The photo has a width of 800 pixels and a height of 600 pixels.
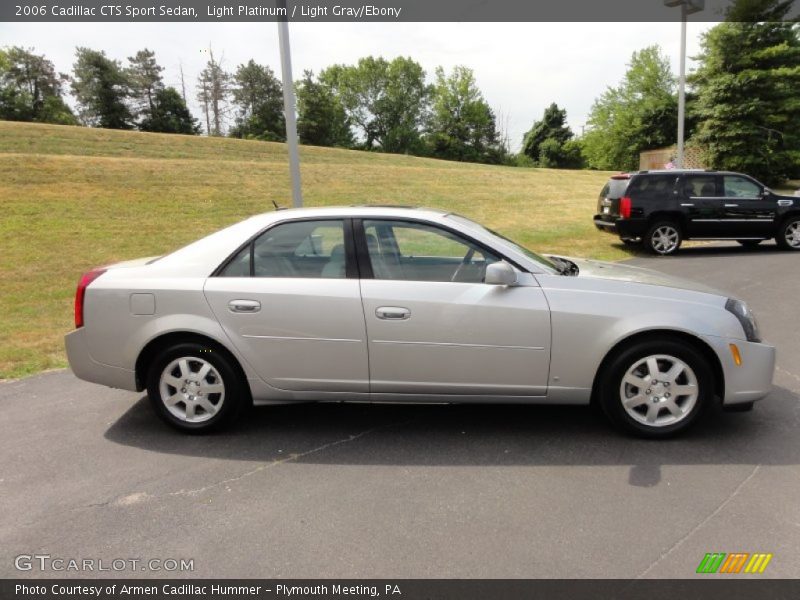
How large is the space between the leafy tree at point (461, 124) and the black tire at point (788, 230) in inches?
2674

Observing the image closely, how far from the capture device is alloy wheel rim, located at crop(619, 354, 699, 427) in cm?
365

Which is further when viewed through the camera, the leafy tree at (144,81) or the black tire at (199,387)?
the leafy tree at (144,81)

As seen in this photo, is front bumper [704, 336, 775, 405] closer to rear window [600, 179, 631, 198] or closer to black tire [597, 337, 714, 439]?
black tire [597, 337, 714, 439]

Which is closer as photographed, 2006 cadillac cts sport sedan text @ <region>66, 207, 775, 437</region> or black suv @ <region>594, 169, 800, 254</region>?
2006 cadillac cts sport sedan text @ <region>66, 207, 775, 437</region>

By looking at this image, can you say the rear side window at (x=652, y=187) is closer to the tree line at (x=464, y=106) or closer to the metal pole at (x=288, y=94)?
the metal pole at (x=288, y=94)

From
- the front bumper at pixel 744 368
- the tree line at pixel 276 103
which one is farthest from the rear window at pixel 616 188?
the tree line at pixel 276 103

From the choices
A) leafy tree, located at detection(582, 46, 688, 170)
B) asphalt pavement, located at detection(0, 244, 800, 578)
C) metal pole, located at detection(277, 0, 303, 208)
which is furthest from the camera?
leafy tree, located at detection(582, 46, 688, 170)

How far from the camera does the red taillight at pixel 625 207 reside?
12.6m

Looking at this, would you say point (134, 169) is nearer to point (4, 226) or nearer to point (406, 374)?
point (4, 226)

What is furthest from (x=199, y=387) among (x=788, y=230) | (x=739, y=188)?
(x=788, y=230)

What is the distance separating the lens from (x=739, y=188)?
12.7 m

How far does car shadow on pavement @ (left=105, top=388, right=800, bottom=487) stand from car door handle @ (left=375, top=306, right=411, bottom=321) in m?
0.84

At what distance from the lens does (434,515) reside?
2.97m

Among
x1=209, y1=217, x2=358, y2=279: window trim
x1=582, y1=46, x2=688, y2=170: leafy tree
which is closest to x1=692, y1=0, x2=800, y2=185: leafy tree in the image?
x1=582, y1=46, x2=688, y2=170: leafy tree
